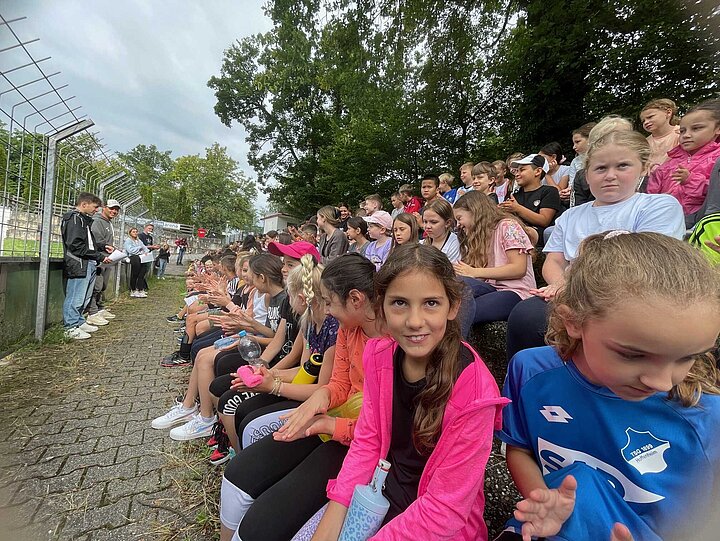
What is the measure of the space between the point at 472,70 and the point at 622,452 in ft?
44.0

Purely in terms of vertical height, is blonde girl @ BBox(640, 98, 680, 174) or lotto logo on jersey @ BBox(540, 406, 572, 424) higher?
blonde girl @ BBox(640, 98, 680, 174)

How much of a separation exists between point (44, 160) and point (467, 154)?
12384 mm

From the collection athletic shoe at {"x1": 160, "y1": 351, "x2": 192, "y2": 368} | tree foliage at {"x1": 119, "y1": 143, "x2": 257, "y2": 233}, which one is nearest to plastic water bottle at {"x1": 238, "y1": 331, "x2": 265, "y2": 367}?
athletic shoe at {"x1": 160, "y1": 351, "x2": 192, "y2": 368}

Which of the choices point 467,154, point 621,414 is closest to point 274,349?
point 621,414

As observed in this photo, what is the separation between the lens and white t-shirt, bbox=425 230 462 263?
3392mm

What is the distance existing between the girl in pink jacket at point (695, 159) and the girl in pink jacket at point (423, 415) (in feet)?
8.16

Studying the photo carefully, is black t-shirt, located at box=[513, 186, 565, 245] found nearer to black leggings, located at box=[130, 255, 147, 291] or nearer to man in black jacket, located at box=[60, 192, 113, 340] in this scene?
man in black jacket, located at box=[60, 192, 113, 340]

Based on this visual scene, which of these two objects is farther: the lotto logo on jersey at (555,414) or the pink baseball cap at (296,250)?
the pink baseball cap at (296,250)

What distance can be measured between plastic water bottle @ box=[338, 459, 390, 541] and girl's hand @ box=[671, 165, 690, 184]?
3167 mm

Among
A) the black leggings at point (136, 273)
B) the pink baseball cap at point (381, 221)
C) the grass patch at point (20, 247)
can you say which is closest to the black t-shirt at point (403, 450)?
→ the pink baseball cap at point (381, 221)

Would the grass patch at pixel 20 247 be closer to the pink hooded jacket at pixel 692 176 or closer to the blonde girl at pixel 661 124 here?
the pink hooded jacket at pixel 692 176

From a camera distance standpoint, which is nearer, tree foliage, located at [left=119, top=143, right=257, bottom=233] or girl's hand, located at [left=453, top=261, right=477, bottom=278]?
girl's hand, located at [left=453, top=261, right=477, bottom=278]

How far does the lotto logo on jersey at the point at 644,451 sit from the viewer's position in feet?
3.28

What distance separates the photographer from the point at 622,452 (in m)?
1.04
